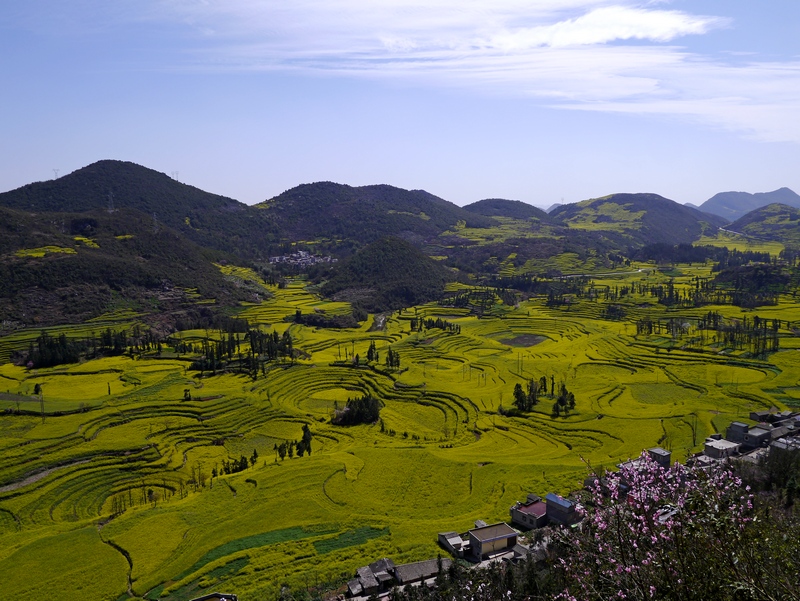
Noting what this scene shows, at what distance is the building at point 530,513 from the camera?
31.6 meters

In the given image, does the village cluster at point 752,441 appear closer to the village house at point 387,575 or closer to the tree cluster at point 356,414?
the village house at point 387,575

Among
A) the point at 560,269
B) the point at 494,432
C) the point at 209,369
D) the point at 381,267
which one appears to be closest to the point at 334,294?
the point at 381,267

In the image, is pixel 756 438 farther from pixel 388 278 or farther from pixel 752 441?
pixel 388 278

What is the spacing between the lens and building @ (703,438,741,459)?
3844cm

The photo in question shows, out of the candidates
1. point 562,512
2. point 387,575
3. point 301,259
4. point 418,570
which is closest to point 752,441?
point 562,512

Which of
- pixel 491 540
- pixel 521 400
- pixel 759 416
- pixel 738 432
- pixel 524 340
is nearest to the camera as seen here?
pixel 491 540

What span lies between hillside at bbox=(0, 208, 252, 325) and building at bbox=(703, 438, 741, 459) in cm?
7949

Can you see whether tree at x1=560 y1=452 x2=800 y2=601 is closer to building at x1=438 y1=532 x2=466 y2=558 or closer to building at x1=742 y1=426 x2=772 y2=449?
building at x1=438 y1=532 x2=466 y2=558

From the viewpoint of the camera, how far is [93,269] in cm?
9000

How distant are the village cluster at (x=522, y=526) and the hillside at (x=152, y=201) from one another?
144 metres

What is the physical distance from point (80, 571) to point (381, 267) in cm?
9899

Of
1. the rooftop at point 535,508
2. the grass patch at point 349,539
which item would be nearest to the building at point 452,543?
the grass patch at point 349,539

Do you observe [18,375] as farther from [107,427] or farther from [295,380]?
[295,380]

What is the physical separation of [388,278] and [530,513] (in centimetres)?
9199
